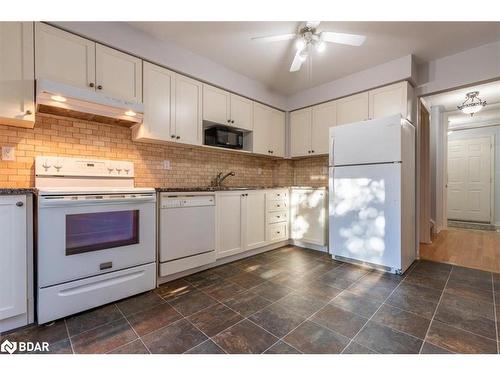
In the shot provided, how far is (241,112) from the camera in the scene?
10.9ft

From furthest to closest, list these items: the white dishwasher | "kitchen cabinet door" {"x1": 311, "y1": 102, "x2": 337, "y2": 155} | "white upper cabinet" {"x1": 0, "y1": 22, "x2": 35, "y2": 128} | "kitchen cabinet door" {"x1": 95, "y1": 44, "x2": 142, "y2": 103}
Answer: "kitchen cabinet door" {"x1": 311, "y1": 102, "x2": 337, "y2": 155} < the white dishwasher < "kitchen cabinet door" {"x1": 95, "y1": 44, "x2": 142, "y2": 103} < "white upper cabinet" {"x1": 0, "y1": 22, "x2": 35, "y2": 128}

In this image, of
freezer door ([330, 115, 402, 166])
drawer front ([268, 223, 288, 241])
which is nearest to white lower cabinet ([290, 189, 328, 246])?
drawer front ([268, 223, 288, 241])

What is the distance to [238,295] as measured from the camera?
2014 mm

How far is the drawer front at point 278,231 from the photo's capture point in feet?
10.8

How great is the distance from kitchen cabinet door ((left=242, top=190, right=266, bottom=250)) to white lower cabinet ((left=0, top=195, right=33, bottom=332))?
1954 mm

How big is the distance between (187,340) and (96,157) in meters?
1.91

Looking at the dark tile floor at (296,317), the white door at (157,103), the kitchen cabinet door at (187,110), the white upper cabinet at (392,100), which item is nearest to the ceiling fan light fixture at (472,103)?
the white upper cabinet at (392,100)

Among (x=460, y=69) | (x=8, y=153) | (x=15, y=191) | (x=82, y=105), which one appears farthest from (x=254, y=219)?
(x=460, y=69)

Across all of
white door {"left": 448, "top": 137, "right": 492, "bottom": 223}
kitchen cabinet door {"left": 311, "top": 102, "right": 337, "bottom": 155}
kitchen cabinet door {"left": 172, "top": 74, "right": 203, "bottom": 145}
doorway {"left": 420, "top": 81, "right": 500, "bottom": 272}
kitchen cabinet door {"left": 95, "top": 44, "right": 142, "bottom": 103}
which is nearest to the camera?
kitchen cabinet door {"left": 95, "top": 44, "right": 142, "bottom": 103}

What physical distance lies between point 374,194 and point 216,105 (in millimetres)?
2144

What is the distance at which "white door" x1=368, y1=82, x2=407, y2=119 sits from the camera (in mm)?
2834

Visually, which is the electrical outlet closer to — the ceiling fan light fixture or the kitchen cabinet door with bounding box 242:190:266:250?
the kitchen cabinet door with bounding box 242:190:266:250
